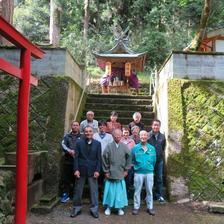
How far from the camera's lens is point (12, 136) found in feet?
28.5

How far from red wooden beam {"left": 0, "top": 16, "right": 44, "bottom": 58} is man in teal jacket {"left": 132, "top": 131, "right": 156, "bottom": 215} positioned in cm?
265

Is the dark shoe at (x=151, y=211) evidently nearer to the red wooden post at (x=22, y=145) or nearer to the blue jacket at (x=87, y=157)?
the blue jacket at (x=87, y=157)

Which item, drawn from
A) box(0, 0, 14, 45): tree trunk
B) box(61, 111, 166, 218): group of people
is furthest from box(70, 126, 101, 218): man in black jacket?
box(0, 0, 14, 45): tree trunk

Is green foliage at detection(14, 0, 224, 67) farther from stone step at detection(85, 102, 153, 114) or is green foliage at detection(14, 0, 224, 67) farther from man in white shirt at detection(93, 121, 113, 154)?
man in white shirt at detection(93, 121, 113, 154)

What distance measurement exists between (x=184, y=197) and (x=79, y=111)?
13.9ft

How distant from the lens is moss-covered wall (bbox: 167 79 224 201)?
8156 millimetres

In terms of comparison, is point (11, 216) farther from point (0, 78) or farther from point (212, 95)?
point (212, 95)

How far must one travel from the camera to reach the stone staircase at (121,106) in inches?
434

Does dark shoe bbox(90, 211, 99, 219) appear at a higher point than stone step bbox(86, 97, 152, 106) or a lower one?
lower

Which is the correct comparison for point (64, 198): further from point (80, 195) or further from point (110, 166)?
point (110, 166)

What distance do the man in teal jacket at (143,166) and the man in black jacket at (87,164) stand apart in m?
0.80

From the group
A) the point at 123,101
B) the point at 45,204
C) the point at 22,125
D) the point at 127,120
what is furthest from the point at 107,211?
the point at 123,101

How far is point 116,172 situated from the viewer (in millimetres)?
7156

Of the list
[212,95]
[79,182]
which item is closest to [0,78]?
[79,182]
